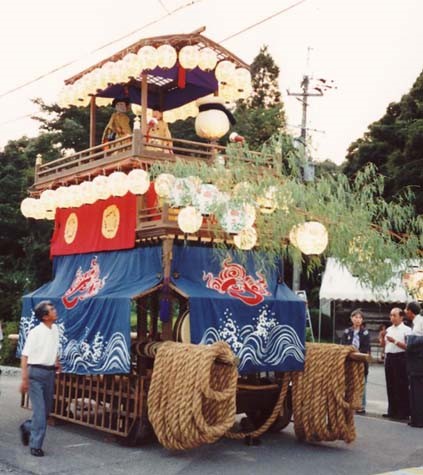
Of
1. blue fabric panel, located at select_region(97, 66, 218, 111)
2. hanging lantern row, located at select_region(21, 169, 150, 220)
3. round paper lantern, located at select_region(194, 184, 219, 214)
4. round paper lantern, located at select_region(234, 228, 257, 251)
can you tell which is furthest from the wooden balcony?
blue fabric panel, located at select_region(97, 66, 218, 111)

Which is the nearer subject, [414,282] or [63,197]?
[414,282]

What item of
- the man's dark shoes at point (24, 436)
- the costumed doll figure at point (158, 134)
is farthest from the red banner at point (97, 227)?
the man's dark shoes at point (24, 436)

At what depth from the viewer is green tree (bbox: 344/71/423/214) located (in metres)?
25.2

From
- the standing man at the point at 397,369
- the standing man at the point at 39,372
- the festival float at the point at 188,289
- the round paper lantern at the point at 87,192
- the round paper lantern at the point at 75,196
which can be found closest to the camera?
the standing man at the point at 39,372

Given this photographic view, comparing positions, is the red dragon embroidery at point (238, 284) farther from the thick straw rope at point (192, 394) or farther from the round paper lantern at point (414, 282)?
the round paper lantern at point (414, 282)

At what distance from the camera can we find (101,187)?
949 centimetres

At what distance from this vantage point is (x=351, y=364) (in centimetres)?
877

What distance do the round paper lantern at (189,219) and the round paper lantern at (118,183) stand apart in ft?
3.53

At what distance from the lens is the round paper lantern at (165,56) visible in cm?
929

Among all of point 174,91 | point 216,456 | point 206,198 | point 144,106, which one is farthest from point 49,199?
point 216,456

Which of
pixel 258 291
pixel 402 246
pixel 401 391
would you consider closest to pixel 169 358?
pixel 258 291

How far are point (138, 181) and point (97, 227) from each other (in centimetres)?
155

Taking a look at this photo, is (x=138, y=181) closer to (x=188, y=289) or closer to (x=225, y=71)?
(x=188, y=289)

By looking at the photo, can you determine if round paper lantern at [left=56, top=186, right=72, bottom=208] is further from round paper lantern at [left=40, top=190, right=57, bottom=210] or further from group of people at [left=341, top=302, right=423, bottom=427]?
group of people at [left=341, top=302, right=423, bottom=427]
